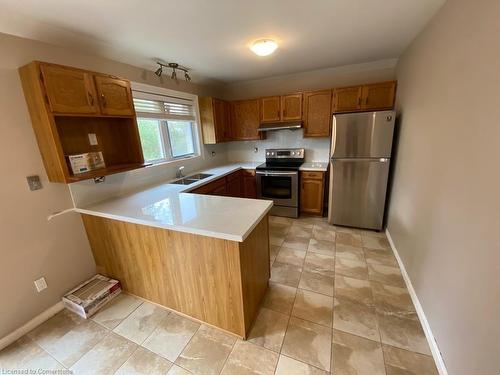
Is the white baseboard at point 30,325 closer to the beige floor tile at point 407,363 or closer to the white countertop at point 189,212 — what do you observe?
the white countertop at point 189,212

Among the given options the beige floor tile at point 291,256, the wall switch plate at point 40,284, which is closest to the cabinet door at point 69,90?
the wall switch plate at point 40,284

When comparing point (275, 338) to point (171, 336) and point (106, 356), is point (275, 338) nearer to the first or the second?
point (171, 336)

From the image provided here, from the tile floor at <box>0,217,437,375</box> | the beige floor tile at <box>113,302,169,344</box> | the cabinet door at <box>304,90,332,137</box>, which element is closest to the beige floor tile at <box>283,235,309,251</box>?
the tile floor at <box>0,217,437,375</box>

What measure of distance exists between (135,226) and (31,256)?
0.91m

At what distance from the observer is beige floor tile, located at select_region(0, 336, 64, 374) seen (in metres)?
1.49

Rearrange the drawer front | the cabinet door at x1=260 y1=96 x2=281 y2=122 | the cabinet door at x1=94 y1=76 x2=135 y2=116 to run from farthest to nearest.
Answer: the cabinet door at x1=260 y1=96 x2=281 y2=122 < the drawer front < the cabinet door at x1=94 y1=76 x2=135 y2=116

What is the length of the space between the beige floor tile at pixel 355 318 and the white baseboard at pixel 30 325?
97.8 inches

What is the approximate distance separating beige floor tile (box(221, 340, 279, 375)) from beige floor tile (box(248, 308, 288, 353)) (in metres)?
0.05

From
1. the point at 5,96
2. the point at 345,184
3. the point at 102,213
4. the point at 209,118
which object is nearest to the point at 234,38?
the point at 209,118

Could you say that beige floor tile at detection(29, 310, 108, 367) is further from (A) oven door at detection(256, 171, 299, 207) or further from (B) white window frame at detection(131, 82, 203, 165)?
(A) oven door at detection(256, 171, 299, 207)

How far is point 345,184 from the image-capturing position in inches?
120

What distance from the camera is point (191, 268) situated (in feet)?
5.24

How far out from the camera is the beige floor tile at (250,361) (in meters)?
1.38

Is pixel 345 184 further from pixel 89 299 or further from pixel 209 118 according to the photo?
pixel 89 299
